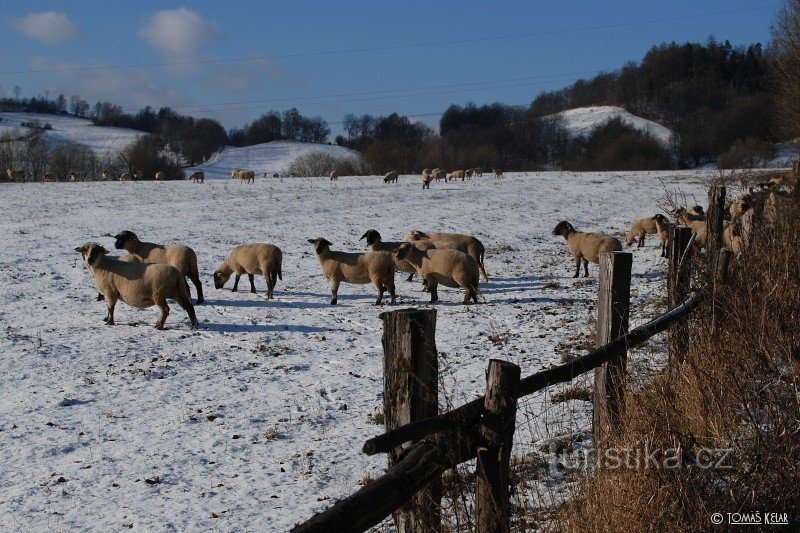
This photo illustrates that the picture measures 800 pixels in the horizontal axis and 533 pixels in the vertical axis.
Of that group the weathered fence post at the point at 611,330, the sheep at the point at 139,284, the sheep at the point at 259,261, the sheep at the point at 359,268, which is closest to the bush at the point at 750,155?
the sheep at the point at 359,268

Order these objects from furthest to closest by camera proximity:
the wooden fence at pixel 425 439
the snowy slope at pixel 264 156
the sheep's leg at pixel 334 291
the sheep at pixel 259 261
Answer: the snowy slope at pixel 264 156 < the sheep at pixel 259 261 < the sheep's leg at pixel 334 291 < the wooden fence at pixel 425 439

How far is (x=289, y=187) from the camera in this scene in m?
44.2

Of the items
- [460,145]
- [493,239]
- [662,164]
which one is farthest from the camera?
[460,145]

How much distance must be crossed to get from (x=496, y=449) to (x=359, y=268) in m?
12.2

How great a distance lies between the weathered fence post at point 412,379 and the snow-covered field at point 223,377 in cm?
33

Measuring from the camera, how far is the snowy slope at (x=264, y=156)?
106 meters

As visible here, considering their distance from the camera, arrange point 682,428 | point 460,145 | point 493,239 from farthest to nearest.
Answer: point 460,145 → point 493,239 → point 682,428

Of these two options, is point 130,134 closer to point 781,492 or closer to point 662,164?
point 662,164

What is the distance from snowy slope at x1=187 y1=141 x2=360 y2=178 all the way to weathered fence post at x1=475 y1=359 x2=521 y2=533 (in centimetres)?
9471

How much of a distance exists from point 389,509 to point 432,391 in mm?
928

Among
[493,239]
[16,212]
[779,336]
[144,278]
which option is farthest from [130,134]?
[779,336]

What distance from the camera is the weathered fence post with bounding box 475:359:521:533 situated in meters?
3.61

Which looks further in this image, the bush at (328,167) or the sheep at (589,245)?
the bush at (328,167)

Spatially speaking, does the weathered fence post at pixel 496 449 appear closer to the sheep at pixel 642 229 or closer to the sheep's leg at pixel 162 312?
the sheep's leg at pixel 162 312
